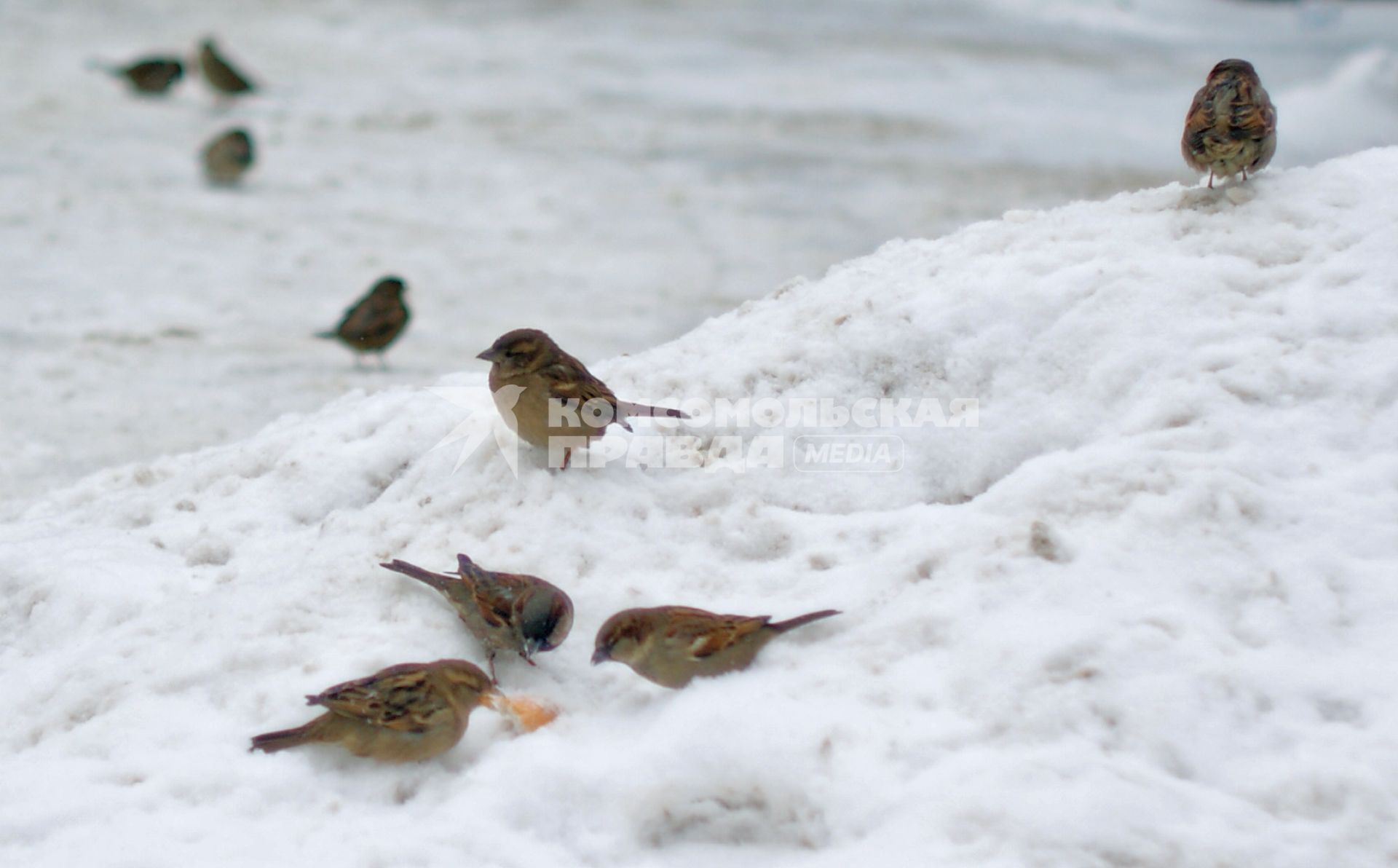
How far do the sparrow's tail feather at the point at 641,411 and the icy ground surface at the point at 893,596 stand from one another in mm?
186

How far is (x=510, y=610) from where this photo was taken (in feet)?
10.2

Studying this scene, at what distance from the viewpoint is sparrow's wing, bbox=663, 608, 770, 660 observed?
2.98 meters

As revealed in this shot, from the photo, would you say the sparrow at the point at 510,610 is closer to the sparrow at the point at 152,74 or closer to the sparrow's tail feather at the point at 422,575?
the sparrow's tail feather at the point at 422,575

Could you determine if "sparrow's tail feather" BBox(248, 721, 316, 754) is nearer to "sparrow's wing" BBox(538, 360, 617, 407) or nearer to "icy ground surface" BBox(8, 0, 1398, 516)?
"sparrow's wing" BBox(538, 360, 617, 407)

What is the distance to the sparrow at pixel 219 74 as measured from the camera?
1395cm

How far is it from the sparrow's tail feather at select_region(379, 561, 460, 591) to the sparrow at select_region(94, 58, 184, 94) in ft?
41.6

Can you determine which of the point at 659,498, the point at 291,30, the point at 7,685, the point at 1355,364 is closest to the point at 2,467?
the point at 7,685

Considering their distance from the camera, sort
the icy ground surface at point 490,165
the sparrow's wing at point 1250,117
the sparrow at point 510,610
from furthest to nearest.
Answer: the icy ground surface at point 490,165
the sparrow's wing at point 1250,117
the sparrow at point 510,610

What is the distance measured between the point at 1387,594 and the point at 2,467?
5.88 meters

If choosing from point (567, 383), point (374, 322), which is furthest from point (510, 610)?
point (374, 322)

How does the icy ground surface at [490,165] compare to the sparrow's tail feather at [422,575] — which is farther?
the icy ground surface at [490,165]

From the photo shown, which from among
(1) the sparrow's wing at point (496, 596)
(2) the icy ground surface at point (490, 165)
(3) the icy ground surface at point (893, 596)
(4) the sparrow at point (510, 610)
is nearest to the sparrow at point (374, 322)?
(2) the icy ground surface at point (490, 165)

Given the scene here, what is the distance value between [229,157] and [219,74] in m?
3.23

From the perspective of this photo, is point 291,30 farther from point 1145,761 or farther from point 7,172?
point 1145,761
